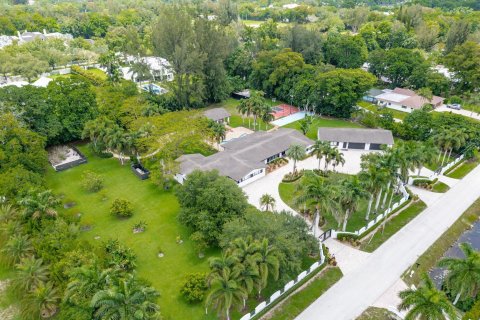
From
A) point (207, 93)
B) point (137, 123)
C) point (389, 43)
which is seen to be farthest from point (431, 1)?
point (137, 123)

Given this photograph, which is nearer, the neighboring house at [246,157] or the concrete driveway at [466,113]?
the neighboring house at [246,157]

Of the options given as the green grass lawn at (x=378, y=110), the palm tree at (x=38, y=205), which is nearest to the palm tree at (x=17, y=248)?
the palm tree at (x=38, y=205)

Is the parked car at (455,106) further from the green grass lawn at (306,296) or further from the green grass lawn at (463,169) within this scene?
the green grass lawn at (306,296)

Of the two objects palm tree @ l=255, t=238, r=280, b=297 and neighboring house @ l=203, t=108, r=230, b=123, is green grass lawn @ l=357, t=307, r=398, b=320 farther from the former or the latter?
neighboring house @ l=203, t=108, r=230, b=123

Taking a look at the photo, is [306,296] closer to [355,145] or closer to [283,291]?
[283,291]

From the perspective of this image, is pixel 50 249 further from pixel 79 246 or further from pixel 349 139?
pixel 349 139

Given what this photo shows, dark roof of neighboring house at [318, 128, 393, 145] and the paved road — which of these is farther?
dark roof of neighboring house at [318, 128, 393, 145]

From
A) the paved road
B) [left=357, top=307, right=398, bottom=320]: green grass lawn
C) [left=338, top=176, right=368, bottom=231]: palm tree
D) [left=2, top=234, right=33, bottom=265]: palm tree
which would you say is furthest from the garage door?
[left=2, top=234, right=33, bottom=265]: palm tree

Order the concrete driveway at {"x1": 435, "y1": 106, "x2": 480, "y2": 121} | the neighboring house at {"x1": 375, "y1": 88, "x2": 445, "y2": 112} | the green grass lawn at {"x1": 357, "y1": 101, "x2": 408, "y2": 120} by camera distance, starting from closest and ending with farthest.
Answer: the concrete driveway at {"x1": 435, "y1": 106, "x2": 480, "y2": 121}, the green grass lawn at {"x1": 357, "y1": 101, "x2": 408, "y2": 120}, the neighboring house at {"x1": 375, "y1": 88, "x2": 445, "y2": 112}
